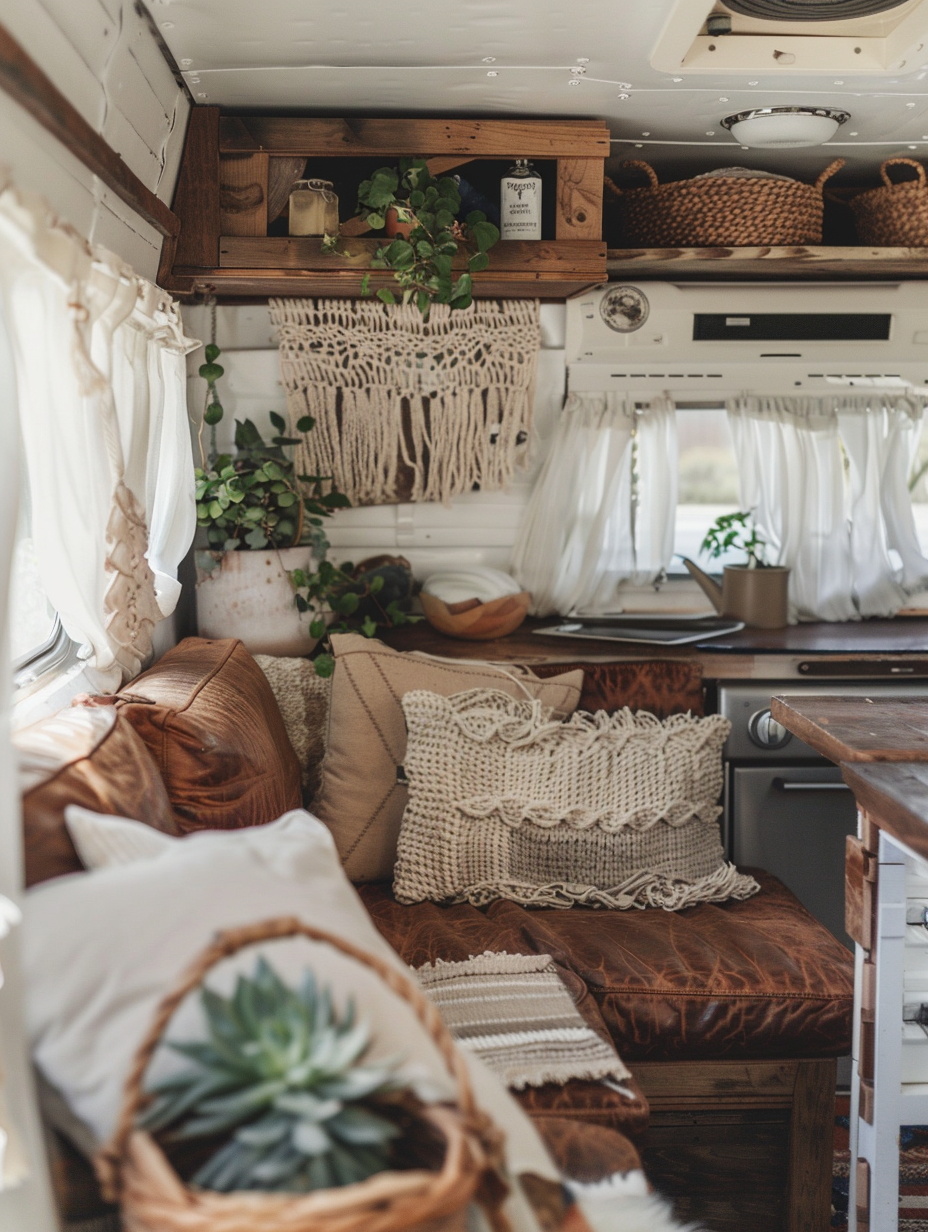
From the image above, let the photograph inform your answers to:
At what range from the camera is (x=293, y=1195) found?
787 mm

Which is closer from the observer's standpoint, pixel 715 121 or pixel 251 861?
pixel 251 861

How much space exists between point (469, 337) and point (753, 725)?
120 cm

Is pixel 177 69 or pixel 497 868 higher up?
pixel 177 69

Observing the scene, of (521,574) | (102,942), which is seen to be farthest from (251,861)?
(521,574)

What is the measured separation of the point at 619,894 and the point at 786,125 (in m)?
1.71

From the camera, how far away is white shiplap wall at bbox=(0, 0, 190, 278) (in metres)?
1.27

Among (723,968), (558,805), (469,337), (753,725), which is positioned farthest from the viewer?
(469,337)

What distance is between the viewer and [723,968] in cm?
171

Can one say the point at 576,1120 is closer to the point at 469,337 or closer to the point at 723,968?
the point at 723,968

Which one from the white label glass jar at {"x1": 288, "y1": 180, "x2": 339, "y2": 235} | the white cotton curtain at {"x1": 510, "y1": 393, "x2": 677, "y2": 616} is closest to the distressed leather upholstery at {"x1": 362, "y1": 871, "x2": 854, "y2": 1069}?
the white cotton curtain at {"x1": 510, "y1": 393, "x2": 677, "y2": 616}

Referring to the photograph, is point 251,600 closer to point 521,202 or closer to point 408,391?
point 408,391

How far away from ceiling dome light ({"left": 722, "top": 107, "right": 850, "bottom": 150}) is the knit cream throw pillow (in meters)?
1.40

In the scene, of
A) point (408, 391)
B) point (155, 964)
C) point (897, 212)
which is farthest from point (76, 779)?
point (897, 212)

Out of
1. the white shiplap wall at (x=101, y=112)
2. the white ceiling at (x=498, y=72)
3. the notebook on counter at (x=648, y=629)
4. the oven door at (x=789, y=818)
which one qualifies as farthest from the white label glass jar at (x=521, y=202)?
the oven door at (x=789, y=818)
